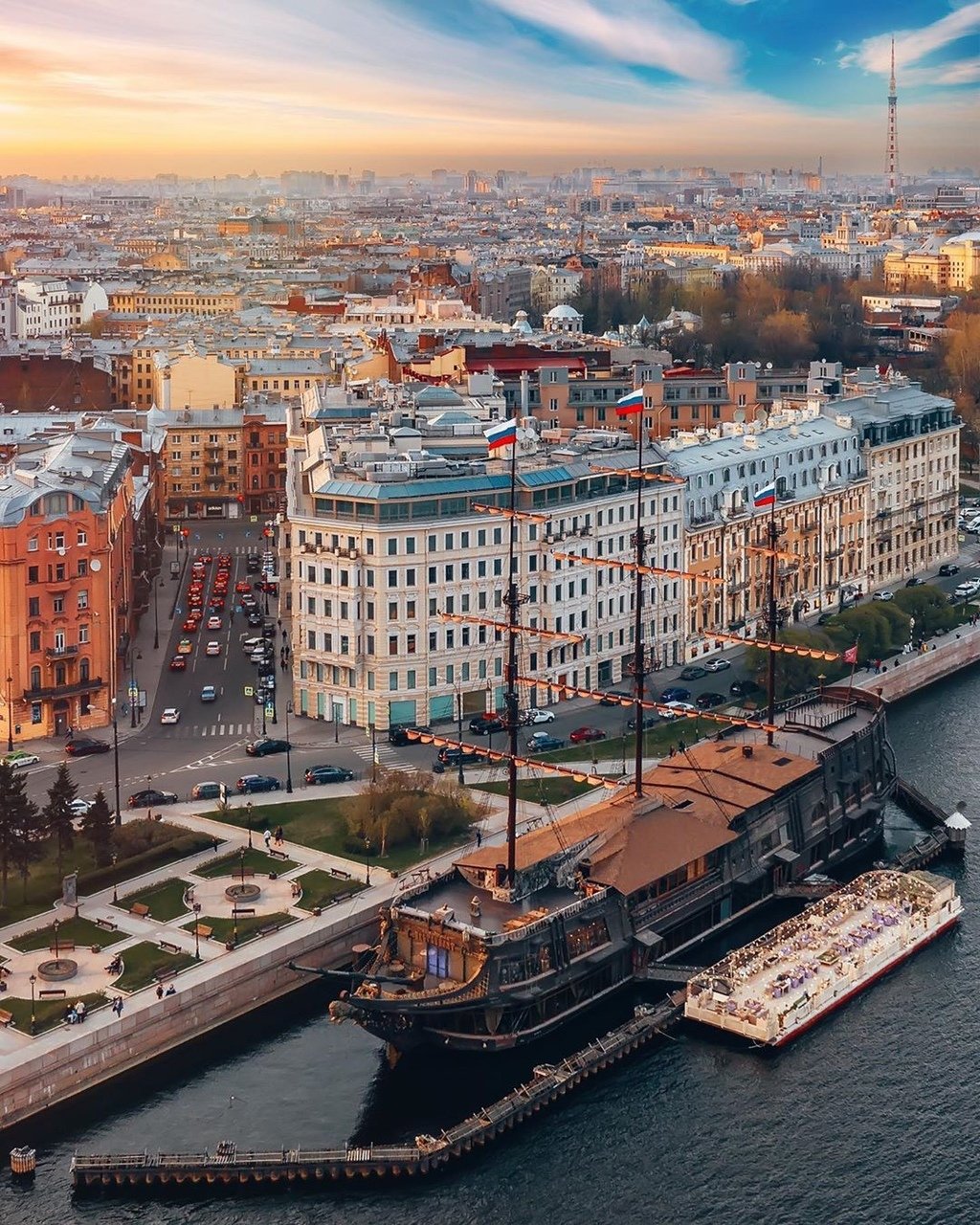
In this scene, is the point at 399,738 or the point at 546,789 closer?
the point at 546,789

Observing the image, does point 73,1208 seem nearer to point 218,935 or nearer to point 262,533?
point 218,935

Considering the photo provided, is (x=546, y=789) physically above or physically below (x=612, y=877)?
below

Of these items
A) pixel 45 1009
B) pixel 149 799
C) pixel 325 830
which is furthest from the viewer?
pixel 149 799

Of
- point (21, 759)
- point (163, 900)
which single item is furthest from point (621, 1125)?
point (21, 759)

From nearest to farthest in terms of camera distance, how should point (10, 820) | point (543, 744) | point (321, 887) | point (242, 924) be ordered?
1. point (242, 924)
2. point (10, 820)
3. point (321, 887)
4. point (543, 744)

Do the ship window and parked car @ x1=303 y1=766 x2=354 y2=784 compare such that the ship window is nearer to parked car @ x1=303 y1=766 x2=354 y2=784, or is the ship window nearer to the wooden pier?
the wooden pier

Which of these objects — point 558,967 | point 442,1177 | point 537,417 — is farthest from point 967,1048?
point 537,417

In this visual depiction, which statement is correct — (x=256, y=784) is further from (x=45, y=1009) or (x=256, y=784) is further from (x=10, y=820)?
(x=45, y=1009)
